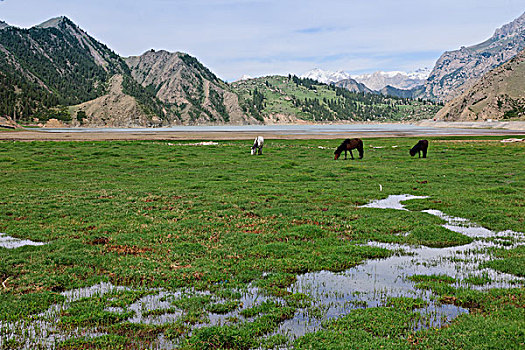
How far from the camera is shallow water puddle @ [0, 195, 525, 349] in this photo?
8461mm

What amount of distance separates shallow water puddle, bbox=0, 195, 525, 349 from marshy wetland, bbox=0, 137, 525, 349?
53 millimetres

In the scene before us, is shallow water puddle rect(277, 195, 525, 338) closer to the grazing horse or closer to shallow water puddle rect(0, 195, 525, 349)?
shallow water puddle rect(0, 195, 525, 349)

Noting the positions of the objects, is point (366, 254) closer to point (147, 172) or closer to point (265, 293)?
point (265, 293)

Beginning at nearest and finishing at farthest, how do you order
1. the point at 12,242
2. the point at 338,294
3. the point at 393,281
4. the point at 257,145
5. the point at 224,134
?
the point at 338,294, the point at 393,281, the point at 12,242, the point at 257,145, the point at 224,134

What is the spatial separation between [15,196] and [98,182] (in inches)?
261

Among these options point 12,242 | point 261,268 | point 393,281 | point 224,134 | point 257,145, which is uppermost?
point 224,134

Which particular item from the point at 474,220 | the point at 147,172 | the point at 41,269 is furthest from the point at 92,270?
the point at 147,172

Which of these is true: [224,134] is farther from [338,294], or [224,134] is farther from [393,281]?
[338,294]

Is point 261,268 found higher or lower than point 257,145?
lower

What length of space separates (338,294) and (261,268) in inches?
111

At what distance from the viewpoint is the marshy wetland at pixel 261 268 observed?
8312 mm

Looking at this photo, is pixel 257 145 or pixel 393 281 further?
pixel 257 145

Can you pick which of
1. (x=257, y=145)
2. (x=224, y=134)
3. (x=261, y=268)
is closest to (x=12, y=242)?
(x=261, y=268)

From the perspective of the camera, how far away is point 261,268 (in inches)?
487
